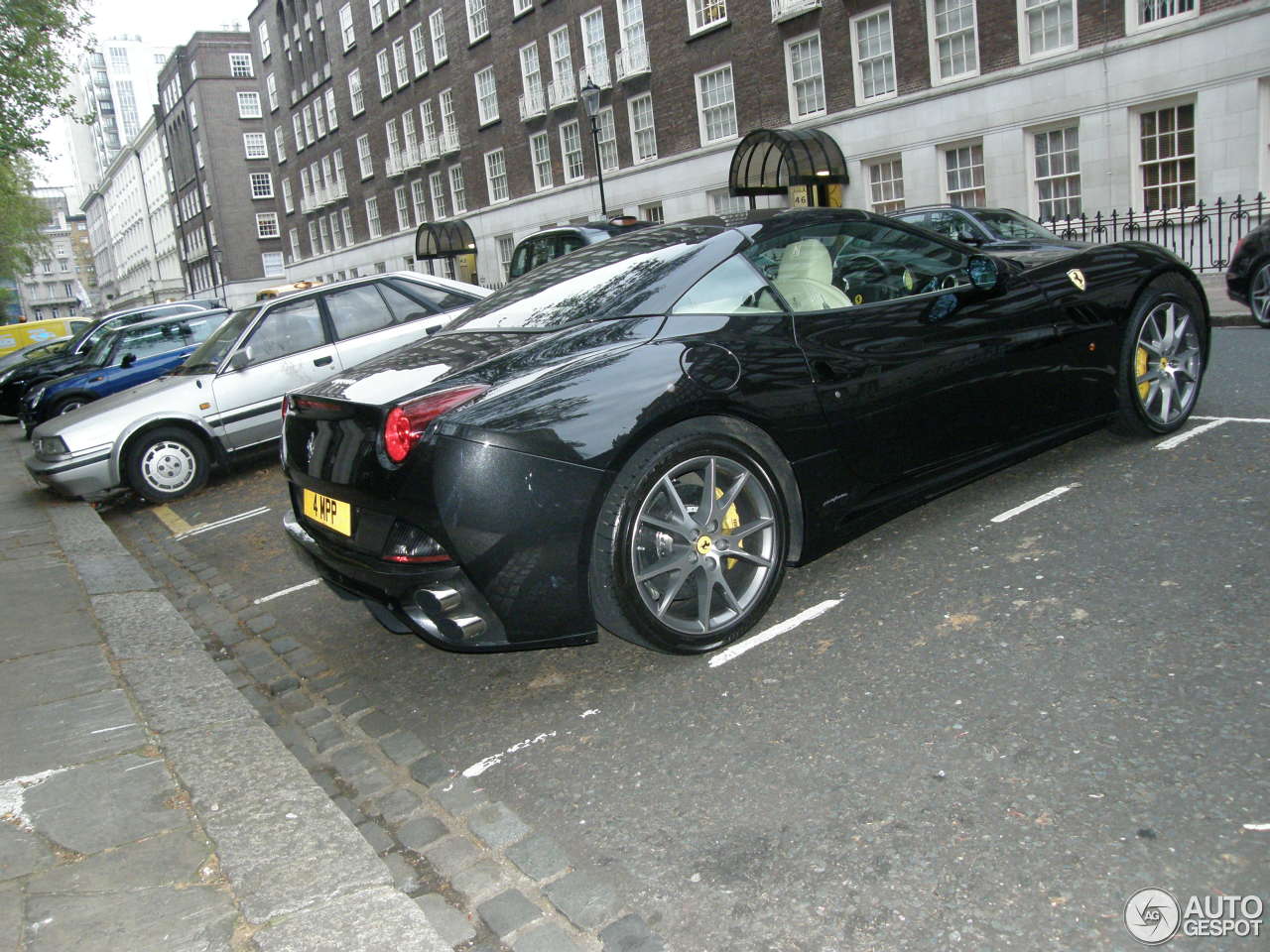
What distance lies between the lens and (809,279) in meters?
4.21

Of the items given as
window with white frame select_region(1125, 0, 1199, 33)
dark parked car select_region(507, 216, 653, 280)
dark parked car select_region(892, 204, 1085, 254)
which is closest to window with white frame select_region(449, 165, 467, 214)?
dark parked car select_region(507, 216, 653, 280)

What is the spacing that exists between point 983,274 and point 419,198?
42543 mm

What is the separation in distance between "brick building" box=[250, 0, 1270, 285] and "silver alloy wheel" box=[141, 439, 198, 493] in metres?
16.7

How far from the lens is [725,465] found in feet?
12.0

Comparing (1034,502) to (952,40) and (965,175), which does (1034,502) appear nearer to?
(965,175)

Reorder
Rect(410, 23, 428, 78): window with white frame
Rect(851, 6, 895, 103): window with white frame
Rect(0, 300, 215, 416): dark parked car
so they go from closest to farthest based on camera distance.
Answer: Rect(0, 300, 215, 416): dark parked car, Rect(851, 6, 895, 103): window with white frame, Rect(410, 23, 428, 78): window with white frame

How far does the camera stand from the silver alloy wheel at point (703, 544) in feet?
11.6

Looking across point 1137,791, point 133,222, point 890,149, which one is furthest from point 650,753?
point 133,222

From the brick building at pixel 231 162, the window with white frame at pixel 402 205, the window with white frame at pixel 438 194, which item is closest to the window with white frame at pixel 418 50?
the window with white frame at pixel 438 194

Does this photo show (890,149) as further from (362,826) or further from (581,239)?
(362,826)

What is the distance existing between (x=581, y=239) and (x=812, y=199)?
9.97 m

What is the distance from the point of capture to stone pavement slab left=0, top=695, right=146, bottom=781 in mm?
3525
